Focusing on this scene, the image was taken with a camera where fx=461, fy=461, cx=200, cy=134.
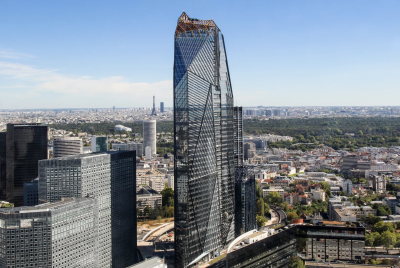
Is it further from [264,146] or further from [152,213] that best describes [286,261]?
[264,146]

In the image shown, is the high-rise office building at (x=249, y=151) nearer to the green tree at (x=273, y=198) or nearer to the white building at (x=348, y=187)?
the white building at (x=348, y=187)

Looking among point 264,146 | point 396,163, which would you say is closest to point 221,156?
point 396,163

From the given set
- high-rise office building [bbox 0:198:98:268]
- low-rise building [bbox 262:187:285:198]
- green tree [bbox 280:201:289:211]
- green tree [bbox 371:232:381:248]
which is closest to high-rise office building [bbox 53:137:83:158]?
low-rise building [bbox 262:187:285:198]

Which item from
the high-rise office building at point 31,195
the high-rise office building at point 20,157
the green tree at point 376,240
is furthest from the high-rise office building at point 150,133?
the green tree at point 376,240

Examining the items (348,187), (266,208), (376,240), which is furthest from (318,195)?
(376,240)

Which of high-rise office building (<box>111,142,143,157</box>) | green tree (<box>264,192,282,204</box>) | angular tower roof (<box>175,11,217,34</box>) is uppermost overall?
angular tower roof (<box>175,11,217,34</box>)

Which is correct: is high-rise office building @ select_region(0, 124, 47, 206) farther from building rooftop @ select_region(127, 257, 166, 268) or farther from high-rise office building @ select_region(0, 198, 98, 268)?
high-rise office building @ select_region(0, 198, 98, 268)

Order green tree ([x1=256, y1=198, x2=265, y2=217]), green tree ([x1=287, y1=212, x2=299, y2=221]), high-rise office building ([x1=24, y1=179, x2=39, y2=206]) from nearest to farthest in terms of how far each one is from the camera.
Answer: high-rise office building ([x1=24, y1=179, x2=39, y2=206])
green tree ([x1=287, y1=212, x2=299, y2=221])
green tree ([x1=256, y1=198, x2=265, y2=217])
